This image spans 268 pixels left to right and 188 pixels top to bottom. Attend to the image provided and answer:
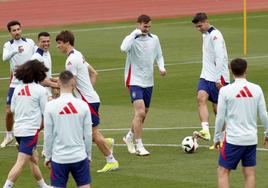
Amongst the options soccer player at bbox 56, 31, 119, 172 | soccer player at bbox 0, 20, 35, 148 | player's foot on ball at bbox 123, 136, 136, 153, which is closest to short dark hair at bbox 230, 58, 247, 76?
soccer player at bbox 56, 31, 119, 172

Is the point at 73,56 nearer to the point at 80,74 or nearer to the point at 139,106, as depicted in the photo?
the point at 80,74

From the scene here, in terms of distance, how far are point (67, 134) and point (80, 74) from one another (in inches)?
165

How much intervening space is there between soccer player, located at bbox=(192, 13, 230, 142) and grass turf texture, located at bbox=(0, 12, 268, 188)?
71cm

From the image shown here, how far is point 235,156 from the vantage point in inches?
589

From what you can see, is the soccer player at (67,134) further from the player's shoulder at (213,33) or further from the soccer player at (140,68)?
the player's shoulder at (213,33)

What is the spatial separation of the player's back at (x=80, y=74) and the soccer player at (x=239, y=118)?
147 inches

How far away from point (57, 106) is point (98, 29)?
33268 mm

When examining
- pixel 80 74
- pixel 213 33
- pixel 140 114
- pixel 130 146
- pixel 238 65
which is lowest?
pixel 130 146

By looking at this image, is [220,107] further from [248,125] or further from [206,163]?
[206,163]

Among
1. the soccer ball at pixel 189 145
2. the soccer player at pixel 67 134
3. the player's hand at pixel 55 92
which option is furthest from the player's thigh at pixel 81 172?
the soccer ball at pixel 189 145

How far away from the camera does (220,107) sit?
1497 centimetres

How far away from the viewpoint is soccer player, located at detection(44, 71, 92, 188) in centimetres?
1405

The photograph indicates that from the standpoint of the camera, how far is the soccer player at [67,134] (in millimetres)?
14055

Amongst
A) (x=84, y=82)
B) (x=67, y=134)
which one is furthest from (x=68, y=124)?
(x=84, y=82)
